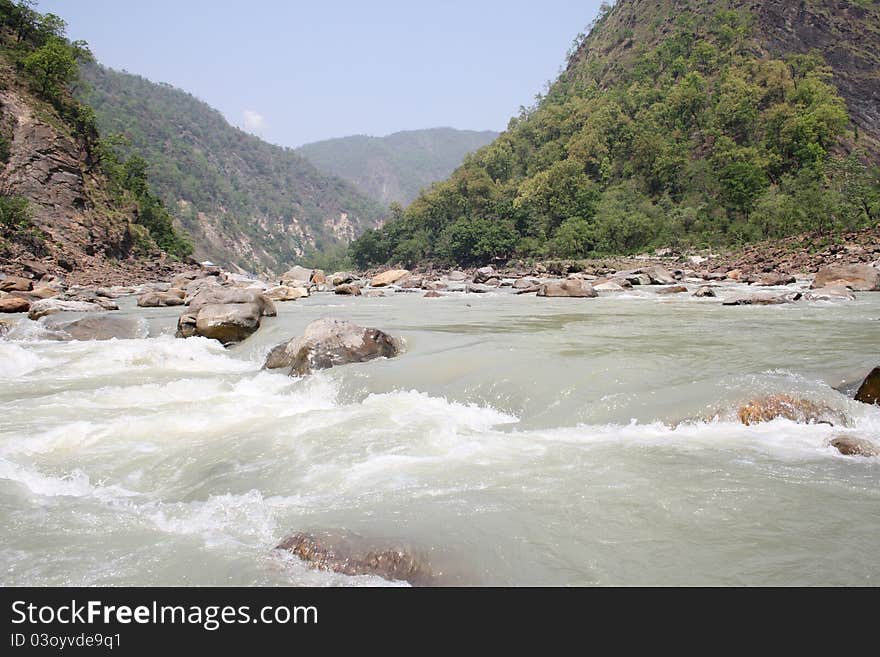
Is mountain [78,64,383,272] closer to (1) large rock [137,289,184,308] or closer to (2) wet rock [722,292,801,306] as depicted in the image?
(1) large rock [137,289,184,308]

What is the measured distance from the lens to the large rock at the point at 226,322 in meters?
11.2

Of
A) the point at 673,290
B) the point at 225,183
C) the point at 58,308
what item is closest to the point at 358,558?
the point at 58,308

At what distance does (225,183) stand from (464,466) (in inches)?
5600

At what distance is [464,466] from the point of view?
15.6 ft

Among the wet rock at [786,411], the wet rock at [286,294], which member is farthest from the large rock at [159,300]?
the wet rock at [786,411]

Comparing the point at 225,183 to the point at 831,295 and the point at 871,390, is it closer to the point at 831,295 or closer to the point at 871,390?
the point at 831,295

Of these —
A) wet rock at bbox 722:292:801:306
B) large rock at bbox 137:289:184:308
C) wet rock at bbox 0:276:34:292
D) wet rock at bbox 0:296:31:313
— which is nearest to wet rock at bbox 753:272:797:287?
wet rock at bbox 722:292:801:306

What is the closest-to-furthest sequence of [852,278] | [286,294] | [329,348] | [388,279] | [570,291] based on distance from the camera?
1. [329,348]
2. [852,278]
3. [570,291]
4. [286,294]
5. [388,279]

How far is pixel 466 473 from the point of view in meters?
4.59

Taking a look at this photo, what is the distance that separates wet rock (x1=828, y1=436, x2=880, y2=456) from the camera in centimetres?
458

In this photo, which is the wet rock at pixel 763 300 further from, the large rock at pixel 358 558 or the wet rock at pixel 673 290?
the large rock at pixel 358 558

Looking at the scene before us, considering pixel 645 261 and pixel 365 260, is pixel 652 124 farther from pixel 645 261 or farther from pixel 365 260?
pixel 365 260

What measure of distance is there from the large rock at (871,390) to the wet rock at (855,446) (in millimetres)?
1104

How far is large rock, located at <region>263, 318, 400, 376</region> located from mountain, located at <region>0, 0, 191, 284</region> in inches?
741
